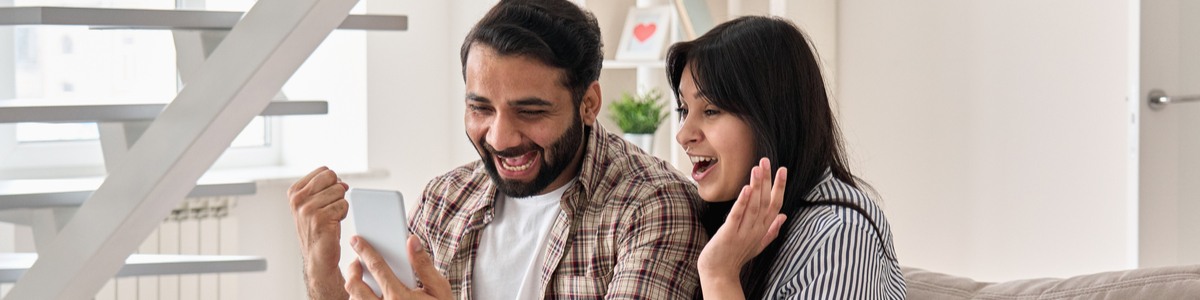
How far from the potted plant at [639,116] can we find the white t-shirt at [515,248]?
1794mm

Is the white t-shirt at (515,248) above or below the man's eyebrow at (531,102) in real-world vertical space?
below

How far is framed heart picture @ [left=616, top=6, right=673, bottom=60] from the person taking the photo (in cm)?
361

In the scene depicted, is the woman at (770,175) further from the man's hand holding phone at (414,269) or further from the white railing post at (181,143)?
the white railing post at (181,143)

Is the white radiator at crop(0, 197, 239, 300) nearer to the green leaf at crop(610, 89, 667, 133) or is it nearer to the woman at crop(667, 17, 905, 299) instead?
the green leaf at crop(610, 89, 667, 133)

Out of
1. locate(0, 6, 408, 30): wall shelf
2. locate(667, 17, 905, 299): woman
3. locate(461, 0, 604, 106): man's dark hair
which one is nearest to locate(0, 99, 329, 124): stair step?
locate(0, 6, 408, 30): wall shelf

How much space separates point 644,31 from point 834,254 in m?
2.30

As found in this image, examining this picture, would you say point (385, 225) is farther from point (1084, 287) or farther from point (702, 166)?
point (1084, 287)

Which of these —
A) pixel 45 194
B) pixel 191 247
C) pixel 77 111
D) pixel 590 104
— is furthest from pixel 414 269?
pixel 191 247

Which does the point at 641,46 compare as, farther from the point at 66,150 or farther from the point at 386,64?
the point at 66,150

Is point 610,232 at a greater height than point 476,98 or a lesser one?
lesser

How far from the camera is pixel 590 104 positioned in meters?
1.79

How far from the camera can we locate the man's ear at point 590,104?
1.78m

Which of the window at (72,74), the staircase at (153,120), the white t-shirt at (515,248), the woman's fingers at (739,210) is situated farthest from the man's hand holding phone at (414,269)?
the window at (72,74)

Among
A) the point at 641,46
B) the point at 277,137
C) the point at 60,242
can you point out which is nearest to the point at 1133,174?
the point at 641,46
